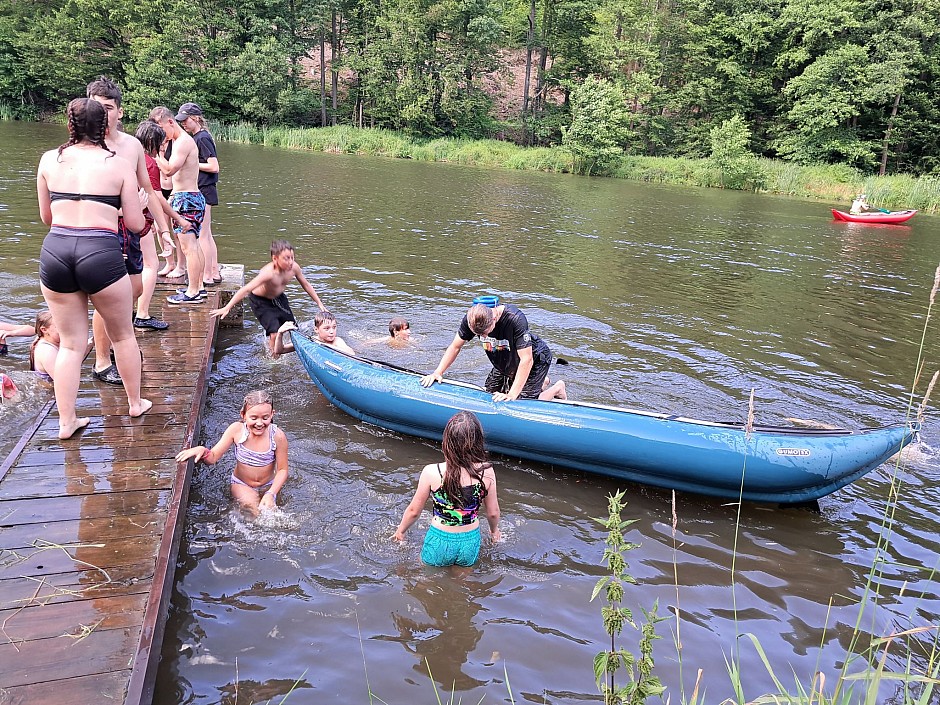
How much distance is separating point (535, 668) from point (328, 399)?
3603 mm

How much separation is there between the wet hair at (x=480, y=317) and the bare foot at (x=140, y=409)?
2487 millimetres

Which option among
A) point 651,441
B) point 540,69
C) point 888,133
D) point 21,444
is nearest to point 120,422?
point 21,444

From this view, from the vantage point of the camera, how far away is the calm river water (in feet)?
11.8

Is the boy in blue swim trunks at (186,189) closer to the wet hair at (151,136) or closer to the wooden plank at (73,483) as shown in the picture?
the wet hair at (151,136)

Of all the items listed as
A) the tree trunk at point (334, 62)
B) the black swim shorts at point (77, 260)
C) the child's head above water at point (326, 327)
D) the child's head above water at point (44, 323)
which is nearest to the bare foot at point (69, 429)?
the black swim shorts at point (77, 260)

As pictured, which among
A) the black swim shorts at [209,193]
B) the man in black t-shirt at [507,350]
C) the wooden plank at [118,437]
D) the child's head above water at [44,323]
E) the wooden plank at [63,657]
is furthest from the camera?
the black swim shorts at [209,193]

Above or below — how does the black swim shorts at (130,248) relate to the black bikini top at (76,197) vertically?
below

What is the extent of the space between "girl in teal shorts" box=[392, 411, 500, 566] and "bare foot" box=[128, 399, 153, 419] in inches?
86.3

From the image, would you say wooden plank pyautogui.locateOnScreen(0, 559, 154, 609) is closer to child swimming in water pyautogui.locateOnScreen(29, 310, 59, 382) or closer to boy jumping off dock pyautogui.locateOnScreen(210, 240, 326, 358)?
child swimming in water pyautogui.locateOnScreen(29, 310, 59, 382)

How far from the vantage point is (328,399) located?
6.49 metres

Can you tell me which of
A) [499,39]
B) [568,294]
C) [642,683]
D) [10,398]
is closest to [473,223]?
[568,294]

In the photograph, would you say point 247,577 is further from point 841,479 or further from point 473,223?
point 473,223

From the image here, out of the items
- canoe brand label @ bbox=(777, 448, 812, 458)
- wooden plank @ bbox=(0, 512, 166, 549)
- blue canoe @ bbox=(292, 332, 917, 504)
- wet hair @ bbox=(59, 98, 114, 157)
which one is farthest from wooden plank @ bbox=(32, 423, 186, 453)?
canoe brand label @ bbox=(777, 448, 812, 458)

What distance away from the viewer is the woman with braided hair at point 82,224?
390 centimetres
